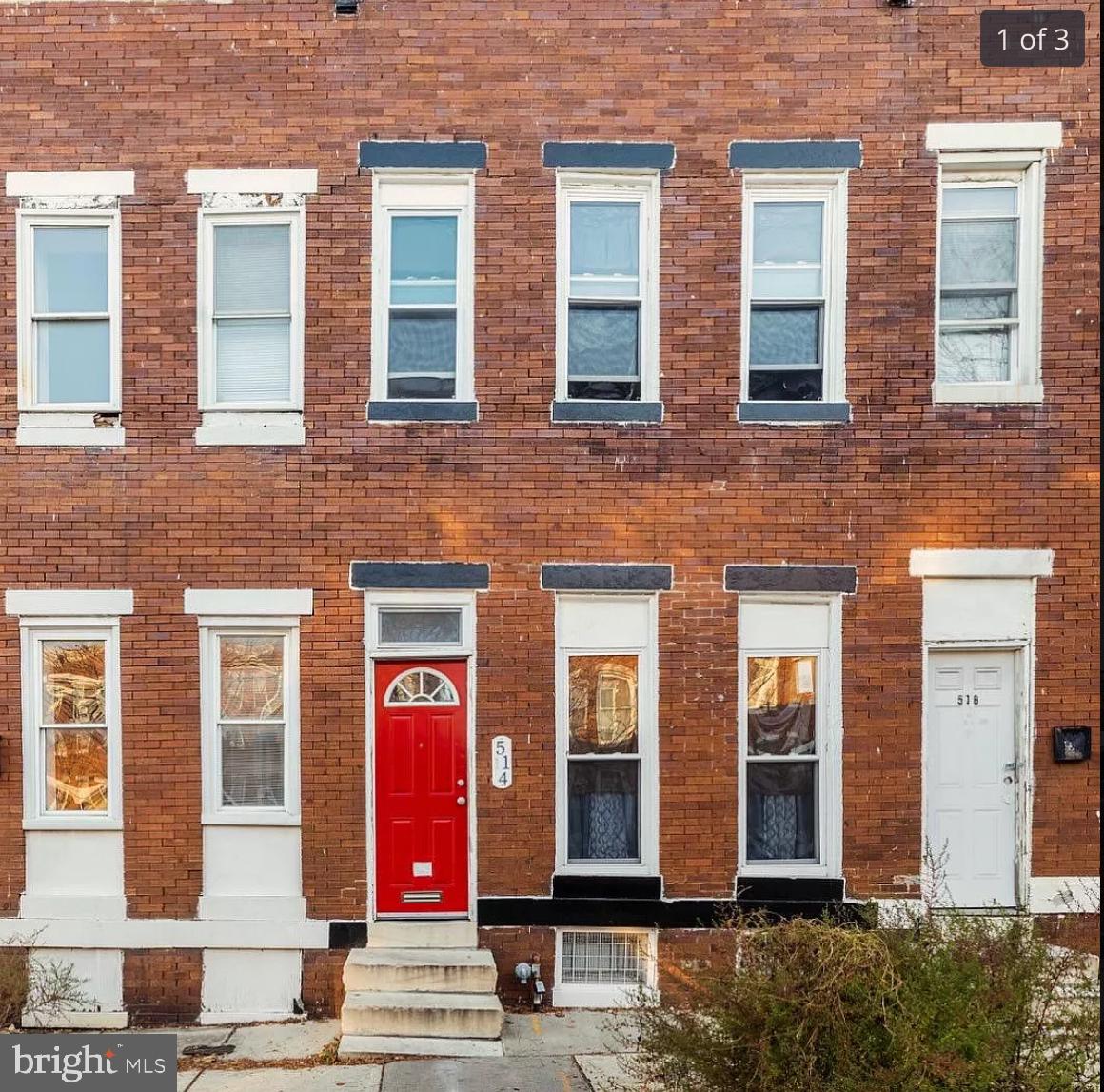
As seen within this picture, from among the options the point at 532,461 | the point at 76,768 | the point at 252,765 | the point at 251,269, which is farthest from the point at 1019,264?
the point at 76,768

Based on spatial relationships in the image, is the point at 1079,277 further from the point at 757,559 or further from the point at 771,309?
the point at 757,559

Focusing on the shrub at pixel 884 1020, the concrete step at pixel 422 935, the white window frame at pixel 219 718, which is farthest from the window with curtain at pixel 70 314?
the shrub at pixel 884 1020

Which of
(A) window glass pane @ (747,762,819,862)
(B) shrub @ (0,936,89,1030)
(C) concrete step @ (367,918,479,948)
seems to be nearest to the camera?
(B) shrub @ (0,936,89,1030)

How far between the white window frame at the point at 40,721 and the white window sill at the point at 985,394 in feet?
22.4

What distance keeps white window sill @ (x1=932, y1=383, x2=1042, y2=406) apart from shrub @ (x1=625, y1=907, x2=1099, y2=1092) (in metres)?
4.09

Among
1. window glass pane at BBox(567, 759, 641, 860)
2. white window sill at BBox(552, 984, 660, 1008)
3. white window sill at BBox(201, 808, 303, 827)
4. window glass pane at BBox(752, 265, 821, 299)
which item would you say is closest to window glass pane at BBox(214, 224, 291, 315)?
window glass pane at BBox(752, 265, 821, 299)

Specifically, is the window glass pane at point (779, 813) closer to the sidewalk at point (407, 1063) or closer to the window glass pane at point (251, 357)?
the sidewalk at point (407, 1063)

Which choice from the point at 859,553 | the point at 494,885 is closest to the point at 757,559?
the point at 859,553

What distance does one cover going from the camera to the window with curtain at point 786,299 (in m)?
7.45

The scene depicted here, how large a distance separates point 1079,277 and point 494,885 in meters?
6.72

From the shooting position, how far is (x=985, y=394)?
7301mm

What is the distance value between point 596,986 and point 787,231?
6272 millimetres

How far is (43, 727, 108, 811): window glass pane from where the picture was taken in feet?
24.2

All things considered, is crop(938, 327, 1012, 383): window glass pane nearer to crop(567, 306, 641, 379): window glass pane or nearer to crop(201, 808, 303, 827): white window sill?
crop(567, 306, 641, 379): window glass pane
